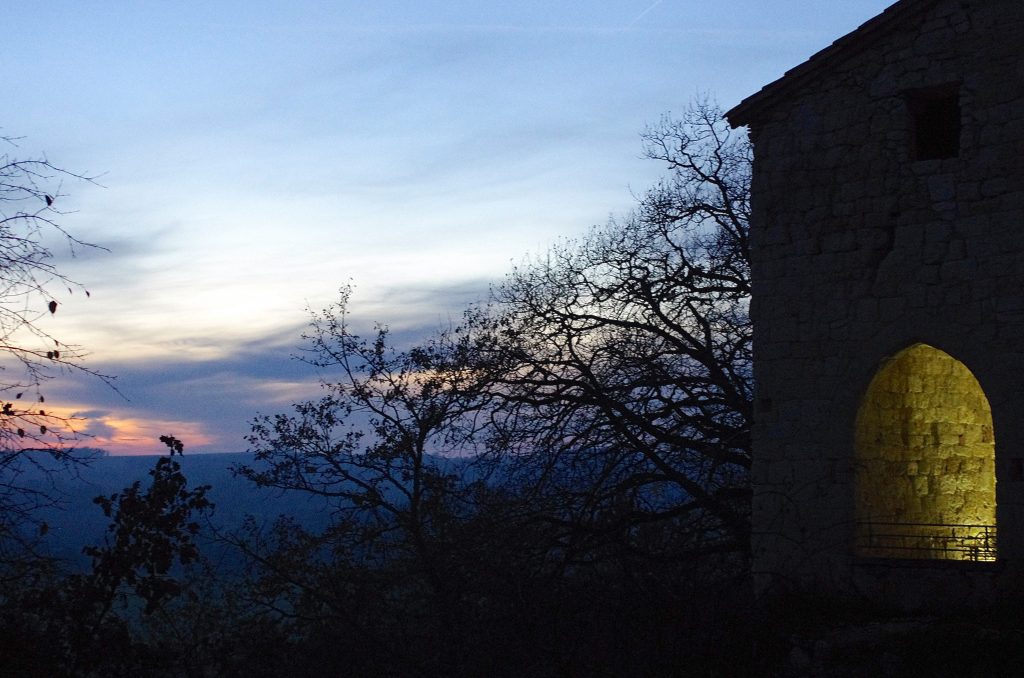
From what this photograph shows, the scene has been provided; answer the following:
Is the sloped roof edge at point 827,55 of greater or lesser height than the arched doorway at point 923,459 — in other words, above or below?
above

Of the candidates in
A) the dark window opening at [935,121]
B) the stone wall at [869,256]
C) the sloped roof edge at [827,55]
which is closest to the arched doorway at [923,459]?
the stone wall at [869,256]

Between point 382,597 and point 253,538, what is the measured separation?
2.83 meters

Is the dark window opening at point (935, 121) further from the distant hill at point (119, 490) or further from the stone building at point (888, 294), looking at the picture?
the distant hill at point (119, 490)

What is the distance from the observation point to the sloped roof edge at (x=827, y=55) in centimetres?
1076

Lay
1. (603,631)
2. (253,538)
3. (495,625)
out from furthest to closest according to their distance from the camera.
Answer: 1. (253,538)
2. (495,625)
3. (603,631)

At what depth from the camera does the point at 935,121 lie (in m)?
11.3

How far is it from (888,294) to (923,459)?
2349 millimetres

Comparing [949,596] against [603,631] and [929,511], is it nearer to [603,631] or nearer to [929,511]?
[929,511]

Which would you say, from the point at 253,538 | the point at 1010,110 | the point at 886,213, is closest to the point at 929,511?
the point at 886,213

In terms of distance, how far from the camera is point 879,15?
10.9 metres

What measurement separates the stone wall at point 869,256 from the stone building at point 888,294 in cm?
2

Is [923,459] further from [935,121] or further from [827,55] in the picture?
[827,55]

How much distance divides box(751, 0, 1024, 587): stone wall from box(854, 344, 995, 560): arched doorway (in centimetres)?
39

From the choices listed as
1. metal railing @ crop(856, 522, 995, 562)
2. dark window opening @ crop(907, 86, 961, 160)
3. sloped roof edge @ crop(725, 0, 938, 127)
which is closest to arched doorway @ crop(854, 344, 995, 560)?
metal railing @ crop(856, 522, 995, 562)
